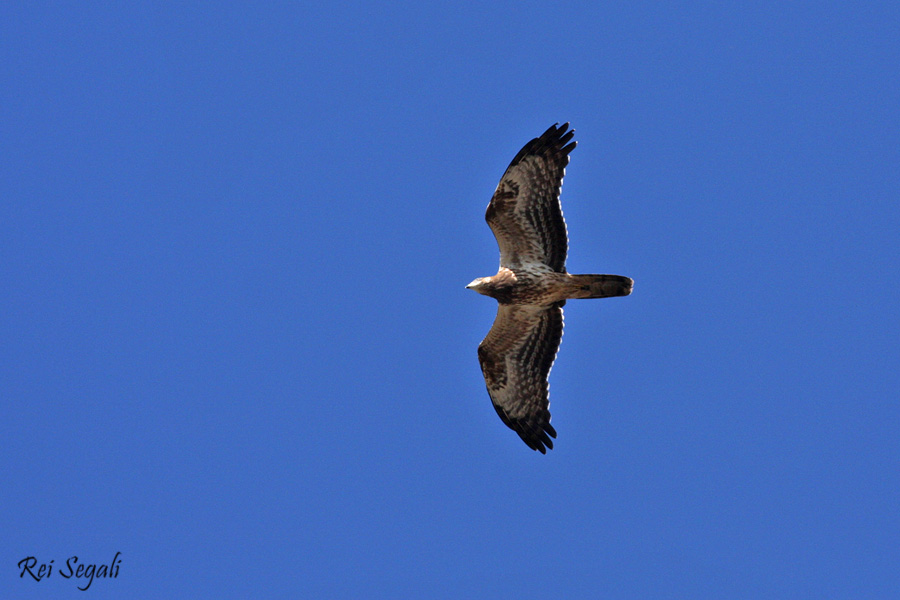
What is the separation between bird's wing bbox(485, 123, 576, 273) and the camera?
16.9m

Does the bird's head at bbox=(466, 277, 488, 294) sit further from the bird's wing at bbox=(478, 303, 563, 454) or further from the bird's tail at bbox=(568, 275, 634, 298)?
the bird's tail at bbox=(568, 275, 634, 298)

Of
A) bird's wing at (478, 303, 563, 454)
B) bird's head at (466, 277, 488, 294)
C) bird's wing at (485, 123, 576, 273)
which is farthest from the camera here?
bird's wing at (478, 303, 563, 454)

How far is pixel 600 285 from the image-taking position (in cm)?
1675

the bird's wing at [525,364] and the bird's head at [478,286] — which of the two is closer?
the bird's head at [478,286]

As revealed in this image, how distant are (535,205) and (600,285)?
5.91 feet

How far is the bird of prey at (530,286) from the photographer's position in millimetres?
16875

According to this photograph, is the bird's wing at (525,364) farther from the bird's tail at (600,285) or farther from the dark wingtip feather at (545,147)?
the dark wingtip feather at (545,147)

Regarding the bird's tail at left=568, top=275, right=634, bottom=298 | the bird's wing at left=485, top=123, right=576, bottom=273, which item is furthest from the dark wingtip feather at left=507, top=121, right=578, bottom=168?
the bird's tail at left=568, top=275, right=634, bottom=298

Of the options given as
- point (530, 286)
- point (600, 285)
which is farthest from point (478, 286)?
point (600, 285)

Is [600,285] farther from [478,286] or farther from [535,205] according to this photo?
[478,286]

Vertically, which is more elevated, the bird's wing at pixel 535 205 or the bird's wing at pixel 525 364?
the bird's wing at pixel 535 205

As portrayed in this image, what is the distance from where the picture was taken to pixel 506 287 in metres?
17.3

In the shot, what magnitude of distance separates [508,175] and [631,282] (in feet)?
9.22

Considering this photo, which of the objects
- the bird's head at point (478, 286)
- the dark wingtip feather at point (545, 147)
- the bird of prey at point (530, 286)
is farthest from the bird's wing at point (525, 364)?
the dark wingtip feather at point (545, 147)
